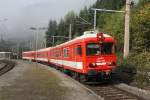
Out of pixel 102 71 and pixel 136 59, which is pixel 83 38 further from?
pixel 136 59

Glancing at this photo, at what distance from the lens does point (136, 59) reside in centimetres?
3184

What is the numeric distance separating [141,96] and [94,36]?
666 cm

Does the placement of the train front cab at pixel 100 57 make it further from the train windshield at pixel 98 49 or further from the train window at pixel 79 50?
the train window at pixel 79 50

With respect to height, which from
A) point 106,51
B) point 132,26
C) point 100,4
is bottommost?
point 106,51

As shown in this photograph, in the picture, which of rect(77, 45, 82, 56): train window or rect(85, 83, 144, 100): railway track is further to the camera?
rect(77, 45, 82, 56): train window

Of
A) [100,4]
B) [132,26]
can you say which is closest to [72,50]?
[132,26]

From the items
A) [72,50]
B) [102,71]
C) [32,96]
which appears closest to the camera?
[32,96]

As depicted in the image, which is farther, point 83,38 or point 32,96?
point 83,38

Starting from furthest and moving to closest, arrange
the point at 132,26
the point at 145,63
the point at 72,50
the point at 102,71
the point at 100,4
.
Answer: the point at 100,4, the point at 132,26, the point at 145,63, the point at 72,50, the point at 102,71

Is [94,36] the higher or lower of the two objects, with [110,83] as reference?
higher

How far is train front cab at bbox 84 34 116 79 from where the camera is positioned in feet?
73.0

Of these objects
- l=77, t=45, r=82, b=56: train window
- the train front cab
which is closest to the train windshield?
the train front cab

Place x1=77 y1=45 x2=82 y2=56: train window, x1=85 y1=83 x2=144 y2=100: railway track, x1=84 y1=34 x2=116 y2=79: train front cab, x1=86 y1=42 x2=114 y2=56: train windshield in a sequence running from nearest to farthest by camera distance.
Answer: x1=85 y1=83 x2=144 y2=100: railway track → x1=84 y1=34 x2=116 y2=79: train front cab → x1=86 y1=42 x2=114 y2=56: train windshield → x1=77 y1=45 x2=82 y2=56: train window

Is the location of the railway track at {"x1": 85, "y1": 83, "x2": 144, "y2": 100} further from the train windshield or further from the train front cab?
the train windshield
